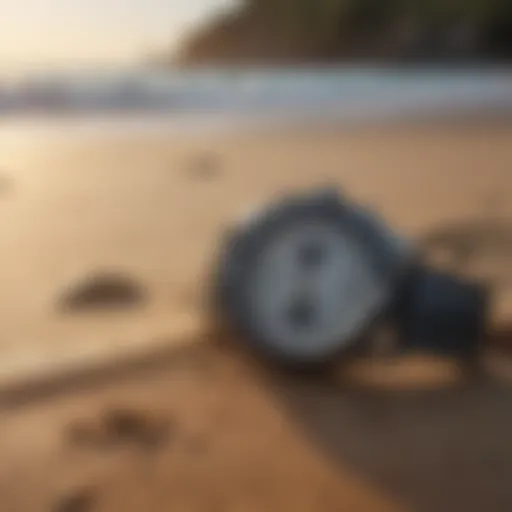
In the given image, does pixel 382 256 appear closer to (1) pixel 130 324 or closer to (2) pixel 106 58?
(1) pixel 130 324

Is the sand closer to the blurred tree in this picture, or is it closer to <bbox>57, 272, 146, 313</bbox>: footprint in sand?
<bbox>57, 272, 146, 313</bbox>: footprint in sand

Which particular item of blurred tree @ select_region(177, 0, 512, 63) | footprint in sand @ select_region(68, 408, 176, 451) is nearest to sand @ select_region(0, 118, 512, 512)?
footprint in sand @ select_region(68, 408, 176, 451)

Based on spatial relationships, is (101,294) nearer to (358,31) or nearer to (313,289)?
(313,289)

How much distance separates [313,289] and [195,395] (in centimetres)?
14

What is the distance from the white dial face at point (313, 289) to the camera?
901 millimetres

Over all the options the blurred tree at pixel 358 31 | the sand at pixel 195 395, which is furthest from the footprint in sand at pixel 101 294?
the blurred tree at pixel 358 31

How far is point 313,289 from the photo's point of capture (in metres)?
0.92

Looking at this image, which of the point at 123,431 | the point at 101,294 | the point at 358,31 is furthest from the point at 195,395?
the point at 358,31

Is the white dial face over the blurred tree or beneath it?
over

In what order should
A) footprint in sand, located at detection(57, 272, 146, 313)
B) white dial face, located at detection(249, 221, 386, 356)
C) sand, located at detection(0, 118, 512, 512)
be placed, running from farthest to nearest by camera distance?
footprint in sand, located at detection(57, 272, 146, 313) < white dial face, located at detection(249, 221, 386, 356) < sand, located at detection(0, 118, 512, 512)

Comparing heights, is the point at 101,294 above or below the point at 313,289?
below

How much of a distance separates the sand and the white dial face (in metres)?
0.04

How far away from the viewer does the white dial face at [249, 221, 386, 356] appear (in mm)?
901

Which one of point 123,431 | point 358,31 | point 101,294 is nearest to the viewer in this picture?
point 123,431
